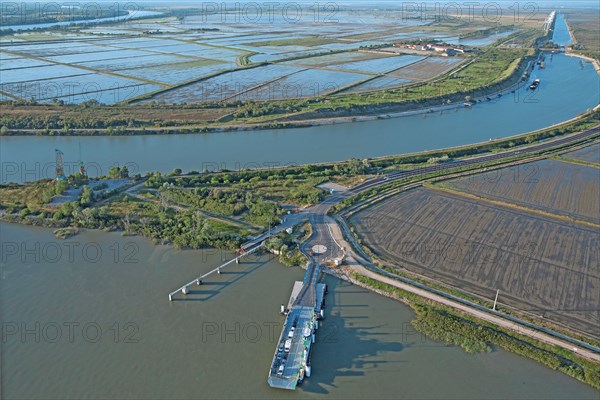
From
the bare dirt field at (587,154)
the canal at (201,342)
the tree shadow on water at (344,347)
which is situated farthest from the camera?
the bare dirt field at (587,154)

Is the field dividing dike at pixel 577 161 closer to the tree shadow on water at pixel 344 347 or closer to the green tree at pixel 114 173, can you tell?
the tree shadow on water at pixel 344 347

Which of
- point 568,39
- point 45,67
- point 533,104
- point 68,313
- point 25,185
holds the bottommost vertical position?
point 68,313

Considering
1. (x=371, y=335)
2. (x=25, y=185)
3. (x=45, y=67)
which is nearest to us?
(x=371, y=335)

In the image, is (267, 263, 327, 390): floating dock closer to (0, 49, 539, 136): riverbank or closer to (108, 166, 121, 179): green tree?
(108, 166, 121, 179): green tree

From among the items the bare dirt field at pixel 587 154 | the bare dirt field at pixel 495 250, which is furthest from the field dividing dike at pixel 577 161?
the bare dirt field at pixel 495 250

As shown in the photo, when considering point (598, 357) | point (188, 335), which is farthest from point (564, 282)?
point (188, 335)

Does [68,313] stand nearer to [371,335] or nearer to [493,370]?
[371,335]

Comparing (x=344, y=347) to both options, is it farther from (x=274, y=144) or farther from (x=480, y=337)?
(x=274, y=144)
